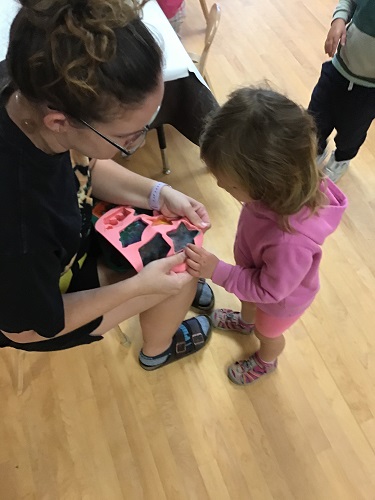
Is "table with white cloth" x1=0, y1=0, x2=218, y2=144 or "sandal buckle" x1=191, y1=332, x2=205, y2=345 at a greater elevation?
"table with white cloth" x1=0, y1=0, x2=218, y2=144

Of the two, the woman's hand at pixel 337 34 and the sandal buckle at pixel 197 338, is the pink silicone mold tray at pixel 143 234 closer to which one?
the sandal buckle at pixel 197 338

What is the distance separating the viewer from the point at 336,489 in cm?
125

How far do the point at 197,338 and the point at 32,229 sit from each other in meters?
0.76

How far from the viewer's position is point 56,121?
695 mm

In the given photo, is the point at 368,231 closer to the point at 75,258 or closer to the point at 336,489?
the point at 336,489

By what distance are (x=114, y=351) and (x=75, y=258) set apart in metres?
0.49

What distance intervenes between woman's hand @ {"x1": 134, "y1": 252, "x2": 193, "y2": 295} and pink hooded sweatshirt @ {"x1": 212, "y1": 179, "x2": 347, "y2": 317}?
0.08 m

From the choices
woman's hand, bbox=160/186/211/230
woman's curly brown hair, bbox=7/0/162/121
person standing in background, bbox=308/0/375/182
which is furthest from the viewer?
person standing in background, bbox=308/0/375/182

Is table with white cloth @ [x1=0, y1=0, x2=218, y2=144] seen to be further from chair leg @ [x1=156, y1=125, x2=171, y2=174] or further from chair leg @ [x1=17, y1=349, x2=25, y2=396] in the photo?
chair leg @ [x1=17, y1=349, x2=25, y2=396]

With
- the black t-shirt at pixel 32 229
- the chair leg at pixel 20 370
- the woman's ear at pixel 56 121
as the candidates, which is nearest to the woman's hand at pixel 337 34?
the black t-shirt at pixel 32 229

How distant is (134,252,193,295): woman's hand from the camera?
103cm

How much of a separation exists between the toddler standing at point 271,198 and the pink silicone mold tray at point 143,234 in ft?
0.20

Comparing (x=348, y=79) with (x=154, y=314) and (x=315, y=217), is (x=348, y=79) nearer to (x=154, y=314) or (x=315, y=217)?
(x=315, y=217)

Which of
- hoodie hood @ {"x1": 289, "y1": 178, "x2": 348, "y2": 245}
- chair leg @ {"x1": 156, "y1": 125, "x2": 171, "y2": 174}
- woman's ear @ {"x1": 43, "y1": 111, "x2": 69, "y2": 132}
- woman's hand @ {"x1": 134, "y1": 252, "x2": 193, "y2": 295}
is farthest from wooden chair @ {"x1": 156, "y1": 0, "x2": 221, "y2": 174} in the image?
woman's ear @ {"x1": 43, "y1": 111, "x2": 69, "y2": 132}
